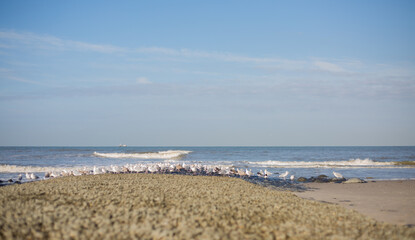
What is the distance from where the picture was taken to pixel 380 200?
9.10 m

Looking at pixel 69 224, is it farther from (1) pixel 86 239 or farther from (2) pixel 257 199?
(2) pixel 257 199

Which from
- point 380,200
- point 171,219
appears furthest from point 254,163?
point 171,219

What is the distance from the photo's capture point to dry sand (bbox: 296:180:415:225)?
23.2 ft

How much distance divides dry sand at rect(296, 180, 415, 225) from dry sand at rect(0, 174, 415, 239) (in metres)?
1.32

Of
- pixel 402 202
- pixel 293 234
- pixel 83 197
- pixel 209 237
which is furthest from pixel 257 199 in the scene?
pixel 402 202

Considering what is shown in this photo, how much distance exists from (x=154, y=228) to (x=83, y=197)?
2534 mm

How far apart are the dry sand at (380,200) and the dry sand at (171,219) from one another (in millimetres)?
1316

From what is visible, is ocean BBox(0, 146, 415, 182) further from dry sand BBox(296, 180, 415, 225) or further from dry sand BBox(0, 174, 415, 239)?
dry sand BBox(0, 174, 415, 239)

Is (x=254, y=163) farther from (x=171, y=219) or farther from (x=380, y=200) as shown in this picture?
(x=171, y=219)

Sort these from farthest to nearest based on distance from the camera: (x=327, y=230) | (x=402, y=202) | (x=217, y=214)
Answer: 1. (x=402, y=202)
2. (x=217, y=214)
3. (x=327, y=230)

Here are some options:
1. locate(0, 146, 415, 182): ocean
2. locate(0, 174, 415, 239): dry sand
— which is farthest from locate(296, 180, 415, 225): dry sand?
locate(0, 146, 415, 182): ocean

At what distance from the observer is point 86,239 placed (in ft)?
13.9

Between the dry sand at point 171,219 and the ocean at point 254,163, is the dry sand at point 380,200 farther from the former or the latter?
the ocean at point 254,163

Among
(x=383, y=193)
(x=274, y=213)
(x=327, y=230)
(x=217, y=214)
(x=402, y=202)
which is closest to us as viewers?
(x=327, y=230)
